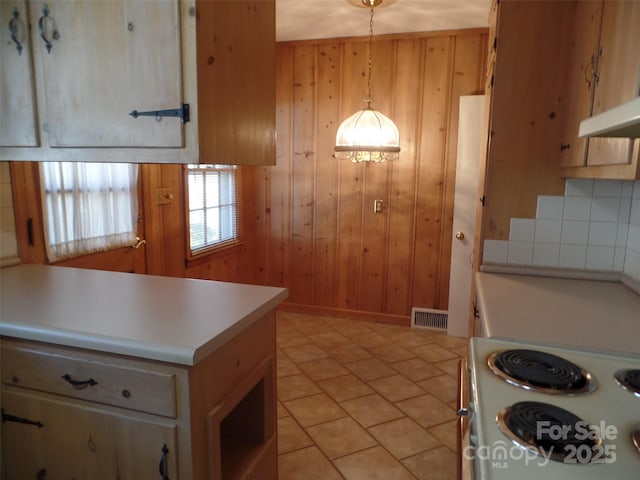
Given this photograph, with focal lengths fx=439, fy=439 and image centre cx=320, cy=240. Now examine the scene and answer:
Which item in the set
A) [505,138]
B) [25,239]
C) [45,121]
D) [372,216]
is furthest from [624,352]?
[372,216]

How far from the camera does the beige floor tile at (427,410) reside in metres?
2.65

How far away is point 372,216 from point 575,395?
10.3ft

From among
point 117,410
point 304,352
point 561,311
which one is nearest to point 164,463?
point 117,410

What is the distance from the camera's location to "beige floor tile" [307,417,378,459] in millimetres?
2389

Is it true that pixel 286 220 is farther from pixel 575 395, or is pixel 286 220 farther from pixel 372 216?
pixel 575 395

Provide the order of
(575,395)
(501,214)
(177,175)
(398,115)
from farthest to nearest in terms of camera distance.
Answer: (398,115)
(177,175)
(501,214)
(575,395)

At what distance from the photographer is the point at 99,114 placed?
1526 mm

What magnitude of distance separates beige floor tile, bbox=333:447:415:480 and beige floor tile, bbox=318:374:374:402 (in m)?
0.57

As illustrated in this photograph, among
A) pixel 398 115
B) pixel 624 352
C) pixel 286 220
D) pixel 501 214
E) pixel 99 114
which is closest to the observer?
pixel 624 352

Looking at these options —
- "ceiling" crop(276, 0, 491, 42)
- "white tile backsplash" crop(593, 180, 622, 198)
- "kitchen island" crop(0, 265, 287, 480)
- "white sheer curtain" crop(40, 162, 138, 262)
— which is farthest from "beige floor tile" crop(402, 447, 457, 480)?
"ceiling" crop(276, 0, 491, 42)

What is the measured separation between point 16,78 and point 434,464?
2.53m

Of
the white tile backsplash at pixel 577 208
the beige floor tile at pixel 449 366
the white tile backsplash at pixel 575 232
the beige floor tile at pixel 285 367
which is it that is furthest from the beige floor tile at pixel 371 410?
the white tile backsplash at pixel 577 208

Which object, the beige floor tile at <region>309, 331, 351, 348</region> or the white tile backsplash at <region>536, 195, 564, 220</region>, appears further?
the beige floor tile at <region>309, 331, 351, 348</region>

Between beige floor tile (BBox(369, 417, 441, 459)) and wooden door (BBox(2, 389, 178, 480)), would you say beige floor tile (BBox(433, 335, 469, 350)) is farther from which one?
wooden door (BBox(2, 389, 178, 480))
